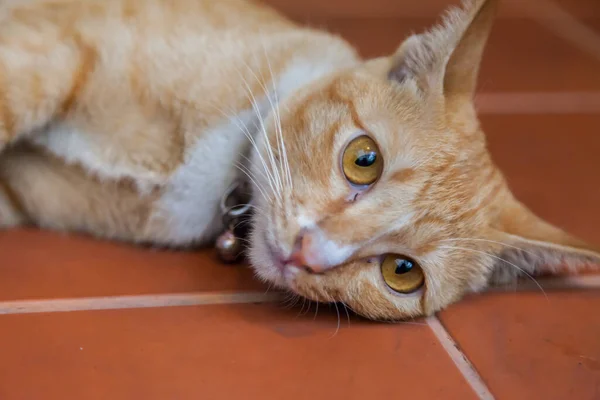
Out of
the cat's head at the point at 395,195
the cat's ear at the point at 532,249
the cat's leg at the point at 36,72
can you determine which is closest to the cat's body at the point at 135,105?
the cat's leg at the point at 36,72

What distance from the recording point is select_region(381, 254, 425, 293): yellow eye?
1.04 m

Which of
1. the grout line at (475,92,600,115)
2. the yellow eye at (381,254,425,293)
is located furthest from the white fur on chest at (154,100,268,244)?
the grout line at (475,92,600,115)

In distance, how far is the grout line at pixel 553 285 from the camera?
1.20 m

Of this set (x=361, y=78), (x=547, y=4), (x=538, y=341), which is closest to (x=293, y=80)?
(x=361, y=78)

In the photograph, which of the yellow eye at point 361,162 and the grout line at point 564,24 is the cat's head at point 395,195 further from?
the grout line at point 564,24

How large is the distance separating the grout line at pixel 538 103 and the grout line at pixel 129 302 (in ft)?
3.99

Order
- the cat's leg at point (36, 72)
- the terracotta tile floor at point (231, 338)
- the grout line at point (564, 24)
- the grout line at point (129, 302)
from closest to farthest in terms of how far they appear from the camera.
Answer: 1. the terracotta tile floor at point (231, 338)
2. the grout line at point (129, 302)
3. the cat's leg at point (36, 72)
4. the grout line at point (564, 24)

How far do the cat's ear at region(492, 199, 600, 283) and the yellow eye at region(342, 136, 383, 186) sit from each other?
0.25 meters

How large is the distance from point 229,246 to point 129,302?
21 centimetres

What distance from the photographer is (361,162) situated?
103cm

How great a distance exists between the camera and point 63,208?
1.24 meters

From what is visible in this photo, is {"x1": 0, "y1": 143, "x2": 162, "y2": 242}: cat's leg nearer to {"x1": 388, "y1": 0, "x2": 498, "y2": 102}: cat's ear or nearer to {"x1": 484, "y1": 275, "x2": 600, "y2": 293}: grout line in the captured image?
{"x1": 388, "y1": 0, "x2": 498, "y2": 102}: cat's ear

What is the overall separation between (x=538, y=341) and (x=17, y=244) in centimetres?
90

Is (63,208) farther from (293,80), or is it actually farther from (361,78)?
(361,78)
